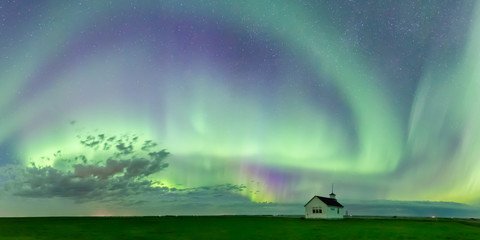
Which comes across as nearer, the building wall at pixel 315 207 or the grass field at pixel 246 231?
the grass field at pixel 246 231

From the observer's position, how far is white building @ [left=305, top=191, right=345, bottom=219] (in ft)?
322

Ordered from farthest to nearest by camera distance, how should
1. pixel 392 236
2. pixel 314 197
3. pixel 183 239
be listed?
pixel 314 197
pixel 392 236
pixel 183 239

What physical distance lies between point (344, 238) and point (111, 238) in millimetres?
30366

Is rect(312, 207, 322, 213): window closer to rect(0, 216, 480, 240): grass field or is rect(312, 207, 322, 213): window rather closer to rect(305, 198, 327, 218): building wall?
rect(305, 198, 327, 218): building wall

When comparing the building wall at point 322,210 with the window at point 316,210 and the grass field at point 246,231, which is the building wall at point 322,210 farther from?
the grass field at point 246,231

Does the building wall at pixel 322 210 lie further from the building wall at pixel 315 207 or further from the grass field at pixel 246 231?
the grass field at pixel 246 231

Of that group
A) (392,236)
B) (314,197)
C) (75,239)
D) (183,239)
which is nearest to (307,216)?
(314,197)

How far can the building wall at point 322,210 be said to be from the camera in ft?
321

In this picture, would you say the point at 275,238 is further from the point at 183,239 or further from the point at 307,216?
the point at 307,216

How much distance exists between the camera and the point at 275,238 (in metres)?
46.8

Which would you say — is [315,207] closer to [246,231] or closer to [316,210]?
[316,210]

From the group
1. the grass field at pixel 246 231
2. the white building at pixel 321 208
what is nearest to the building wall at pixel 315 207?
the white building at pixel 321 208

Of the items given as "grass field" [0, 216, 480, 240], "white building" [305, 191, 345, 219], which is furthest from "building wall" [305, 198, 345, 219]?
"grass field" [0, 216, 480, 240]

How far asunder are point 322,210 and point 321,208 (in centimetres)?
59
